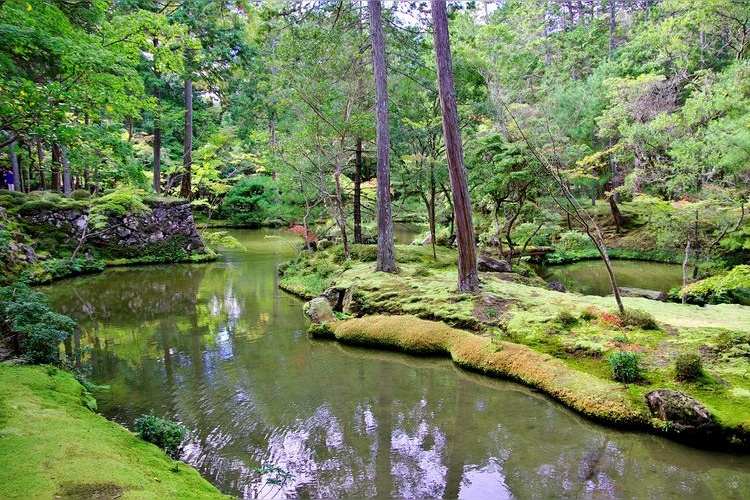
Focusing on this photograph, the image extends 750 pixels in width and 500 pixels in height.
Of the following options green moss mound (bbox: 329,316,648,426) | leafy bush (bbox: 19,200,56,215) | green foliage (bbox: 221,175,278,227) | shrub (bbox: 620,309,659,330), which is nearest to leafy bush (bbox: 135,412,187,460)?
green moss mound (bbox: 329,316,648,426)

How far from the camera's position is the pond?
1457 centimetres

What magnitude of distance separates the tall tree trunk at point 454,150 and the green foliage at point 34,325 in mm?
7354

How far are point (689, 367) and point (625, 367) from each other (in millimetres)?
749

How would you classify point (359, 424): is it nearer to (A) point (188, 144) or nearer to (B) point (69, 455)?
(B) point (69, 455)

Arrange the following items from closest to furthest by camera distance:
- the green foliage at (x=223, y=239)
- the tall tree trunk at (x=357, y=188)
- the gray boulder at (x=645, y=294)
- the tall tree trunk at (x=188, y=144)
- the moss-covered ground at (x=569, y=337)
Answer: the moss-covered ground at (x=569, y=337) → the gray boulder at (x=645, y=294) → the tall tree trunk at (x=357, y=188) → the green foliage at (x=223, y=239) → the tall tree trunk at (x=188, y=144)

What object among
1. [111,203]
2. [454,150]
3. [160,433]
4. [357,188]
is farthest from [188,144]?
[160,433]

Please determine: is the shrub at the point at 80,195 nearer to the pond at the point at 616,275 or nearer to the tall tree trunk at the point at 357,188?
the tall tree trunk at the point at 357,188

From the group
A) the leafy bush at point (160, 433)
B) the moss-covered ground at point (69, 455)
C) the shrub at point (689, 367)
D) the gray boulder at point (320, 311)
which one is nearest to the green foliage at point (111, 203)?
the gray boulder at point (320, 311)

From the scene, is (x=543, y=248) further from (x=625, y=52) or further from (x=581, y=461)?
(x=581, y=461)

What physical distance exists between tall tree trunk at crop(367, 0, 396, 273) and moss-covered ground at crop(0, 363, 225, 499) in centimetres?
799

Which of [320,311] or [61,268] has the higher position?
[61,268]

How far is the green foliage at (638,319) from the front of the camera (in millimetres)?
7379

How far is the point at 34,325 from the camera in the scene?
215 inches

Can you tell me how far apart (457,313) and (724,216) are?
886 cm
